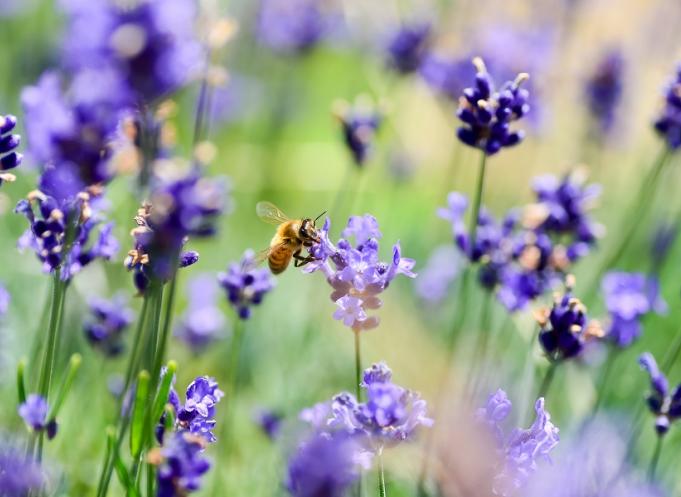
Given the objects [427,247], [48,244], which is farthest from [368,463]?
[427,247]

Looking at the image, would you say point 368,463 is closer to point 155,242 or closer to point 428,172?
point 155,242

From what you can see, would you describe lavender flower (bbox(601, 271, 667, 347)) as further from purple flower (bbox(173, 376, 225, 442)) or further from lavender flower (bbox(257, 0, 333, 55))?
lavender flower (bbox(257, 0, 333, 55))

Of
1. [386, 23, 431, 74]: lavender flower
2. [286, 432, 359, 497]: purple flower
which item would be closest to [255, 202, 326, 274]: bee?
[286, 432, 359, 497]: purple flower

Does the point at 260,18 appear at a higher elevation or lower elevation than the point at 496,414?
higher

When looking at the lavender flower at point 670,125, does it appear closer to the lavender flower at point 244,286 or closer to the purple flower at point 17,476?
the lavender flower at point 244,286

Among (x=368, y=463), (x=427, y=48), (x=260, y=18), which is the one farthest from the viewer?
(x=260, y=18)

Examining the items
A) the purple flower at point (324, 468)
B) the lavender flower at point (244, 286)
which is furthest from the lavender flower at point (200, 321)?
the purple flower at point (324, 468)

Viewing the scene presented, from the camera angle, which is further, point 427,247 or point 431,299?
point 427,247
